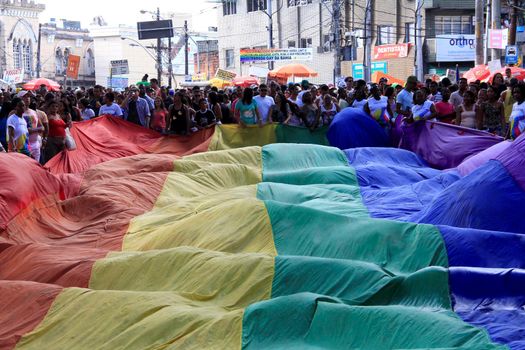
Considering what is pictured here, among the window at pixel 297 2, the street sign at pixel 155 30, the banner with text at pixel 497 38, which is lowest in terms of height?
the banner with text at pixel 497 38

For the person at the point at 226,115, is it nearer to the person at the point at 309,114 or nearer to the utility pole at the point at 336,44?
the person at the point at 309,114

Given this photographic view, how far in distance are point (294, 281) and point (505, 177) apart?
9.77 ft

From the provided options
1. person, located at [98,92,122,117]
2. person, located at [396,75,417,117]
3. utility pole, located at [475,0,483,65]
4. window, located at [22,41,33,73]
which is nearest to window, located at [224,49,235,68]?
window, located at [22,41,33,73]

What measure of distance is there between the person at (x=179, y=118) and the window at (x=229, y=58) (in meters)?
37.6

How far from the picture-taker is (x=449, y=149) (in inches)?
501

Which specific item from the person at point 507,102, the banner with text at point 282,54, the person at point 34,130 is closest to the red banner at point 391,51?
the banner with text at point 282,54

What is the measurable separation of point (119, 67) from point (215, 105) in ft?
179

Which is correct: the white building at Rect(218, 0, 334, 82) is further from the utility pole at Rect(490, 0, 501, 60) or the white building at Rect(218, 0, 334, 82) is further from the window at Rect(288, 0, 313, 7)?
the utility pole at Rect(490, 0, 501, 60)

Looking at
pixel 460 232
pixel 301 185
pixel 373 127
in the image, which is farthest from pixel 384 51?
pixel 460 232

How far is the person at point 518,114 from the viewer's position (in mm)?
11516

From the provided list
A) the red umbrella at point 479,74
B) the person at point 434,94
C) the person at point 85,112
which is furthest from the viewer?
the red umbrella at point 479,74

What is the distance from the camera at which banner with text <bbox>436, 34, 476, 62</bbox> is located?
39375 millimetres

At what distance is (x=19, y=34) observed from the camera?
6556 cm

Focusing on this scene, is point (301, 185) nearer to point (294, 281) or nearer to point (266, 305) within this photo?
point (294, 281)
